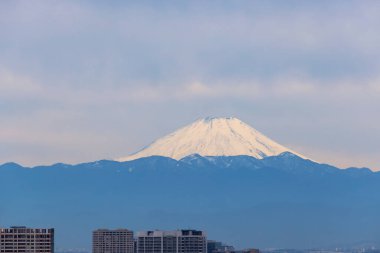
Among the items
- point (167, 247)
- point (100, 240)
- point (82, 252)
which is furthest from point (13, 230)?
point (82, 252)

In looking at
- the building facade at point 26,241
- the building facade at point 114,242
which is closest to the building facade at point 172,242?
the building facade at point 114,242

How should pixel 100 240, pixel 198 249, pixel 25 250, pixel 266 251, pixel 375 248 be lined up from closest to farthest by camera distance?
pixel 25 250
pixel 198 249
pixel 100 240
pixel 375 248
pixel 266 251

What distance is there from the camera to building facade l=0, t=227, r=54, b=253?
8862cm

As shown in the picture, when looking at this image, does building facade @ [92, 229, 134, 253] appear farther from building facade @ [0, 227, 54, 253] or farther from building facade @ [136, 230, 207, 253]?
building facade @ [0, 227, 54, 253]

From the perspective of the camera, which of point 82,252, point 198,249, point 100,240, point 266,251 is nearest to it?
point 198,249

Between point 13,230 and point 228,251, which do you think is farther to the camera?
point 228,251

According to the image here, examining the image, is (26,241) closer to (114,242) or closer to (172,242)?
(172,242)

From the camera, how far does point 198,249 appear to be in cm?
12319

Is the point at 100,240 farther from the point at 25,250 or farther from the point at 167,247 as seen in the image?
the point at 25,250

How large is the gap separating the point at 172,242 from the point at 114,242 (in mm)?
6516

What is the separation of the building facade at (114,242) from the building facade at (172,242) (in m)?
1.51

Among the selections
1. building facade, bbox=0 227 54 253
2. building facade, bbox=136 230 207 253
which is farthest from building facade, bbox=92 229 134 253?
building facade, bbox=0 227 54 253

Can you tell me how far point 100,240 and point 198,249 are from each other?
13.0 metres

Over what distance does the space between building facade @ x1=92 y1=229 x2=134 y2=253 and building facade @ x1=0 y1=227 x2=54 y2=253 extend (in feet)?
116
